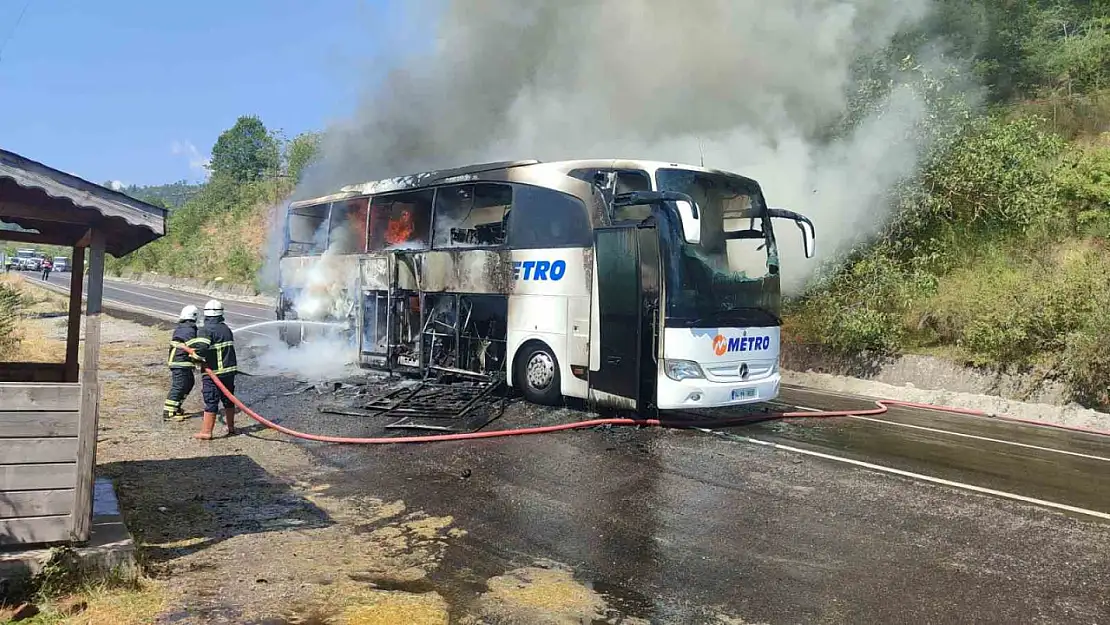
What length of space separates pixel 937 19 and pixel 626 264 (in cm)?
1481

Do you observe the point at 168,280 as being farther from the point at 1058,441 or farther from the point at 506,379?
the point at 1058,441

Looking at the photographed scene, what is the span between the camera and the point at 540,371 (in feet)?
29.7

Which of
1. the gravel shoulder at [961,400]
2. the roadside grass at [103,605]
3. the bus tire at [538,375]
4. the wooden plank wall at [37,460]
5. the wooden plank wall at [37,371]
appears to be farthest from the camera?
the gravel shoulder at [961,400]

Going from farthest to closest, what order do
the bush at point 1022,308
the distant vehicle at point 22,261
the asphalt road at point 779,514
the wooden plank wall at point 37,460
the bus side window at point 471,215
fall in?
1. the distant vehicle at point 22,261
2. the bush at point 1022,308
3. the bus side window at point 471,215
4. the asphalt road at point 779,514
5. the wooden plank wall at point 37,460

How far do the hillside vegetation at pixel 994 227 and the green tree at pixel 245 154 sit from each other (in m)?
48.0

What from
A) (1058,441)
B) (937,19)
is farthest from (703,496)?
(937,19)

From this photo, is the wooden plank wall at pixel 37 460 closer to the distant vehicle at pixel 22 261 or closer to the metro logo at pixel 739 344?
the metro logo at pixel 739 344

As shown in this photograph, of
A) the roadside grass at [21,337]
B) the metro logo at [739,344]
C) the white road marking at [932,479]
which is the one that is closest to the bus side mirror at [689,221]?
the metro logo at [739,344]

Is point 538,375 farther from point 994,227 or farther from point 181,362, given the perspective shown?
point 994,227

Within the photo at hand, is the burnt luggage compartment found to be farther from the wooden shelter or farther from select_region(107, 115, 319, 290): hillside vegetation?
A: select_region(107, 115, 319, 290): hillside vegetation

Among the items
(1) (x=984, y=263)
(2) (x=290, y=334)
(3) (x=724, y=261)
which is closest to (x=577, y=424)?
(3) (x=724, y=261)

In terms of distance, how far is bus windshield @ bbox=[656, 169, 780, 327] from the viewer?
25.4 ft

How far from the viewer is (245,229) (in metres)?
47.2

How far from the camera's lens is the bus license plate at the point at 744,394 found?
806 cm
